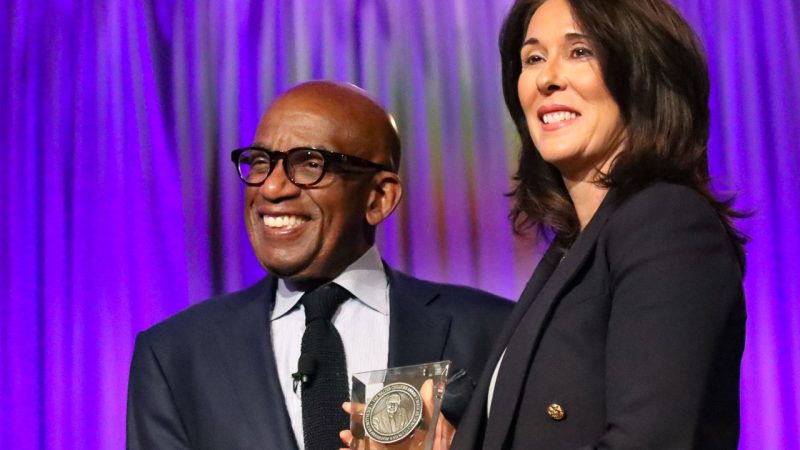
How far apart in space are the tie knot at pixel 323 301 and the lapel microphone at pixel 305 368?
0.13 metres

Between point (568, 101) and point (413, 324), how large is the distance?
84 centimetres

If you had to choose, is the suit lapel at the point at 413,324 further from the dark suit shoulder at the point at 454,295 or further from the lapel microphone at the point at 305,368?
the lapel microphone at the point at 305,368

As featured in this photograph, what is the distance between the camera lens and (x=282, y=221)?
2455 mm

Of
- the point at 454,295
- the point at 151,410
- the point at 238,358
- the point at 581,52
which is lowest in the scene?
the point at 151,410

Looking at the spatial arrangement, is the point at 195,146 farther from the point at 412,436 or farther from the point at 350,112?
the point at 412,436

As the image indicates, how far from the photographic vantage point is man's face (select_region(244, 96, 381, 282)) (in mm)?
2451

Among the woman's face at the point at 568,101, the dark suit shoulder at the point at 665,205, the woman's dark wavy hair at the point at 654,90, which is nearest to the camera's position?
the dark suit shoulder at the point at 665,205

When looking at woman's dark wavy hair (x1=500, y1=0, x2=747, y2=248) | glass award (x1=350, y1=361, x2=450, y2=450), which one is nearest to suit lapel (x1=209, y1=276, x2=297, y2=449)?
glass award (x1=350, y1=361, x2=450, y2=450)

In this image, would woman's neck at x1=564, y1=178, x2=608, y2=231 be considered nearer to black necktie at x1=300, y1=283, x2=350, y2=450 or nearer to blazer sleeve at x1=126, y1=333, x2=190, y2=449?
black necktie at x1=300, y1=283, x2=350, y2=450

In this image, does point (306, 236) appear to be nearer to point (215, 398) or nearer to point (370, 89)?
point (215, 398)

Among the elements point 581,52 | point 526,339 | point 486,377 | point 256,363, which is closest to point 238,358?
point 256,363

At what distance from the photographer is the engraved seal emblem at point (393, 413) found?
1.90 meters

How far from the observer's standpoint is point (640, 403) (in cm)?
149

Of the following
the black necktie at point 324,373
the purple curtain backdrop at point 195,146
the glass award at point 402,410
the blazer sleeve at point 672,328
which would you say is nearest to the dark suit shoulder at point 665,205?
the blazer sleeve at point 672,328
